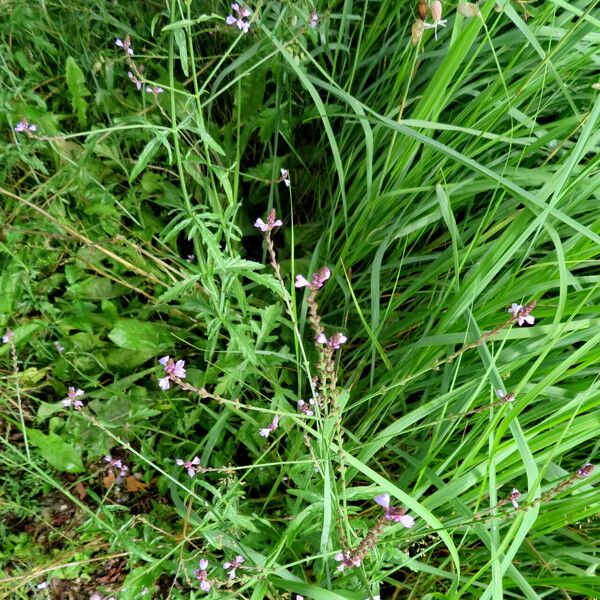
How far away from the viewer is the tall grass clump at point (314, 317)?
126 cm

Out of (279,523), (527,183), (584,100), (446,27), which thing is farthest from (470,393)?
(446,27)

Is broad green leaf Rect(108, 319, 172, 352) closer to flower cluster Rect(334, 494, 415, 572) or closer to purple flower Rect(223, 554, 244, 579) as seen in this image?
purple flower Rect(223, 554, 244, 579)

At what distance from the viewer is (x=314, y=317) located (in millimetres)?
1025

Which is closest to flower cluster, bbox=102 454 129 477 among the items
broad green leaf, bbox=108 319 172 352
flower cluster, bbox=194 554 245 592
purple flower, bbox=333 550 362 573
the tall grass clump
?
the tall grass clump

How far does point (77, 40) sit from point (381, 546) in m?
2.01

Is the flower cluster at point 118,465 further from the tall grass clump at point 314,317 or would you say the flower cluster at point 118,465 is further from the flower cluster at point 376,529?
the flower cluster at point 376,529

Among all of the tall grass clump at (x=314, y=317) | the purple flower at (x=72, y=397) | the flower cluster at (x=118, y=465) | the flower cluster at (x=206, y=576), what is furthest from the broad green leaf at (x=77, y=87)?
the flower cluster at (x=206, y=576)

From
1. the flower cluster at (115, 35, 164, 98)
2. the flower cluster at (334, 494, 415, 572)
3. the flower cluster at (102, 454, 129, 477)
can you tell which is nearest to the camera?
the flower cluster at (334, 494, 415, 572)

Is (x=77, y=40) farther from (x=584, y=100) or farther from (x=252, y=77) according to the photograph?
(x=584, y=100)

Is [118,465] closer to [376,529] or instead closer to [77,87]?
[376,529]

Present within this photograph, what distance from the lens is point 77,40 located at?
6.82 feet

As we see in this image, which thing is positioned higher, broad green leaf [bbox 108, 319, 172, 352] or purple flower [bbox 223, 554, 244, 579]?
purple flower [bbox 223, 554, 244, 579]

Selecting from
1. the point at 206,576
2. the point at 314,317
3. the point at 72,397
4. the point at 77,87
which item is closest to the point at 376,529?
the point at 314,317

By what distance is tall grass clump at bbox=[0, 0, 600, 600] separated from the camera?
1.26 m
